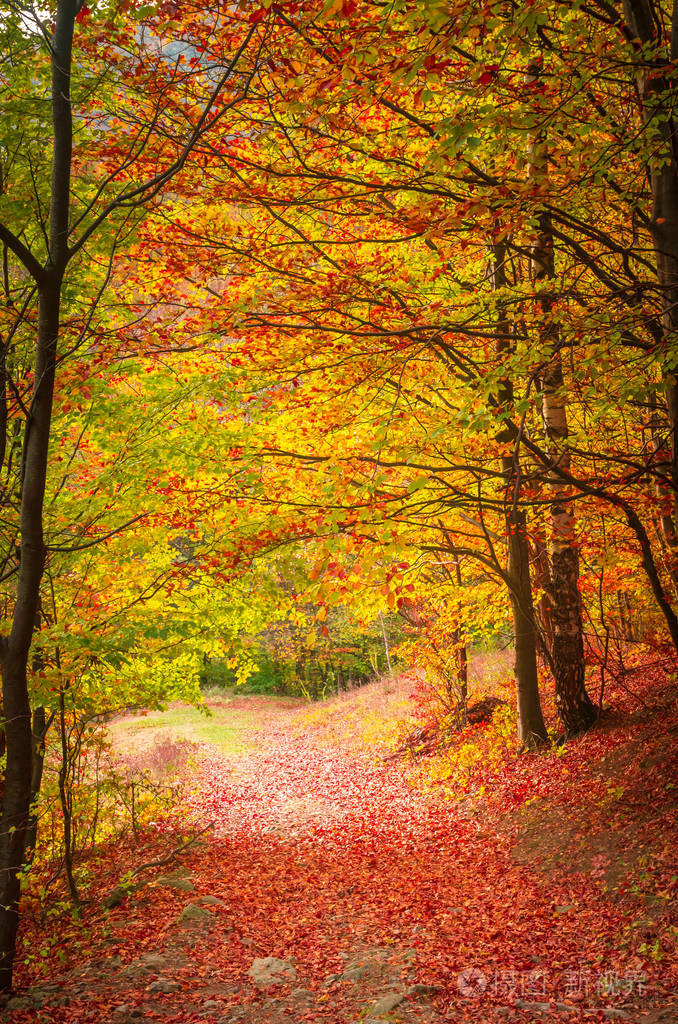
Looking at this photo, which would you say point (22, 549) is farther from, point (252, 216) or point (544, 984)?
point (544, 984)

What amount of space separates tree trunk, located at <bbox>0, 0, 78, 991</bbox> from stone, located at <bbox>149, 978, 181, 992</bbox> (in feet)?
3.49

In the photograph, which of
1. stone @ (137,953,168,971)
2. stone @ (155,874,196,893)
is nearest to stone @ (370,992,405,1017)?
stone @ (137,953,168,971)

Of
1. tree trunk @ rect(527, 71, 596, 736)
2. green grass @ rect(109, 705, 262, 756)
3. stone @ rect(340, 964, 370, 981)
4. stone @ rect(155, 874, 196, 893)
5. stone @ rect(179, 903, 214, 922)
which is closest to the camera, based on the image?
stone @ rect(340, 964, 370, 981)

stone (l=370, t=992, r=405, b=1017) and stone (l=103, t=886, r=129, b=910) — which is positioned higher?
stone (l=370, t=992, r=405, b=1017)

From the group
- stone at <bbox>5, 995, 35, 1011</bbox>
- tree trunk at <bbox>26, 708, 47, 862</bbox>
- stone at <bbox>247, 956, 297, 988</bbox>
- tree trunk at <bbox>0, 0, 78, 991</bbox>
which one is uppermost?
tree trunk at <bbox>0, 0, 78, 991</bbox>

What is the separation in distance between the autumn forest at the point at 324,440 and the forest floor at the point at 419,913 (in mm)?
42

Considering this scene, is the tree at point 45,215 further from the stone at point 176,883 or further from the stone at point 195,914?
the stone at point 176,883

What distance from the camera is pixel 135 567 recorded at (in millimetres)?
8453

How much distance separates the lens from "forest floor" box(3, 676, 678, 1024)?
4.67 m

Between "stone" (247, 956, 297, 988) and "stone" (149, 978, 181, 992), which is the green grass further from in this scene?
"stone" (149, 978, 181, 992)

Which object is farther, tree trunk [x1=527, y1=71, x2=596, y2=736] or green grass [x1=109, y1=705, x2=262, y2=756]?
green grass [x1=109, y1=705, x2=262, y2=756]

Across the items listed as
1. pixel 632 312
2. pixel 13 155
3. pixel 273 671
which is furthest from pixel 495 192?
pixel 273 671

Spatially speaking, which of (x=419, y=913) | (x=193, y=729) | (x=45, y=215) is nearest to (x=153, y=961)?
(x=419, y=913)

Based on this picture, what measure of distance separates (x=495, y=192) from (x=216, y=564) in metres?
4.62
